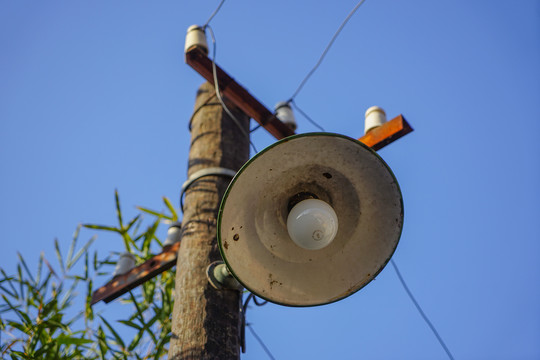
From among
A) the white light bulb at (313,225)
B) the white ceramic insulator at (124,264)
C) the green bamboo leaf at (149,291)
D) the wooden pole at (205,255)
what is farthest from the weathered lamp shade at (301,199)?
the green bamboo leaf at (149,291)

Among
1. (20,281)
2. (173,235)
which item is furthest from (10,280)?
(173,235)

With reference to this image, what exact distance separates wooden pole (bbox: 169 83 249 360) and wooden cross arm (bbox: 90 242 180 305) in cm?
28

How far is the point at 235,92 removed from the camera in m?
3.10

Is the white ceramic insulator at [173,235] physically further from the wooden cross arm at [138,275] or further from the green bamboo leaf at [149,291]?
the green bamboo leaf at [149,291]

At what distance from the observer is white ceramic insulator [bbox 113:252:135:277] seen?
3.00 meters

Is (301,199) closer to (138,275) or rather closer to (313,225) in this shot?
(313,225)

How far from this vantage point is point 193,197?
101 inches

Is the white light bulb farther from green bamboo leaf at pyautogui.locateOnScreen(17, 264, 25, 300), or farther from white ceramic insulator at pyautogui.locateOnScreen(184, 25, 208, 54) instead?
green bamboo leaf at pyautogui.locateOnScreen(17, 264, 25, 300)

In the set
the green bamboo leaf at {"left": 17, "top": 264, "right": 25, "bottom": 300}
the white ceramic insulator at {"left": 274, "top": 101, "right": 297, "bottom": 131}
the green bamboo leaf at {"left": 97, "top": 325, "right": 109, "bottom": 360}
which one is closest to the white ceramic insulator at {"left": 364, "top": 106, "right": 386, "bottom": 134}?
the white ceramic insulator at {"left": 274, "top": 101, "right": 297, "bottom": 131}

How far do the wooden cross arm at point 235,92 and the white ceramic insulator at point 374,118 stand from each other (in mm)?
645

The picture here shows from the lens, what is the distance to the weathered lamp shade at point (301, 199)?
5.60 feet

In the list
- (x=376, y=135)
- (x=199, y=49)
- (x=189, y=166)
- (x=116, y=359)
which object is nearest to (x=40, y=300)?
(x=116, y=359)

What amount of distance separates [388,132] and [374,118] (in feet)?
0.49

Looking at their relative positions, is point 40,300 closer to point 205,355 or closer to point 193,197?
point 193,197
